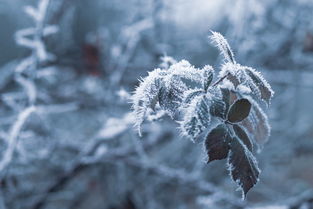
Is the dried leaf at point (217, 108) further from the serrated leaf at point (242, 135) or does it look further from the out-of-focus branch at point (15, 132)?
the out-of-focus branch at point (15, 132)

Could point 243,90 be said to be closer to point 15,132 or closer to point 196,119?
point 196,119

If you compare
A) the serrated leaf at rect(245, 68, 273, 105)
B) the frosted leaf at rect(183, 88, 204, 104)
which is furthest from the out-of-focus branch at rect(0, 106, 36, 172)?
the serrated leaf at rect(245, 68, 273, 105)


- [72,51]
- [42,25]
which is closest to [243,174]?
[42,25]

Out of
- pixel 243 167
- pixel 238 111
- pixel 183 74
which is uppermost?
pixel 183 74

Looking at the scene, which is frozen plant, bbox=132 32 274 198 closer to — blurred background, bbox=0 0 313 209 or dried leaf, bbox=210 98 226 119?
dried leaf, bbox=210 98 226 119

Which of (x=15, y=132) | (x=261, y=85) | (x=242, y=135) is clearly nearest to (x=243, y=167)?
(x=242, y=135)

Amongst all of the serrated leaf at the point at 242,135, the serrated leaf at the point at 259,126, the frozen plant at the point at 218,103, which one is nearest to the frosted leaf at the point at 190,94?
the frozen plant at the point at 218,103
